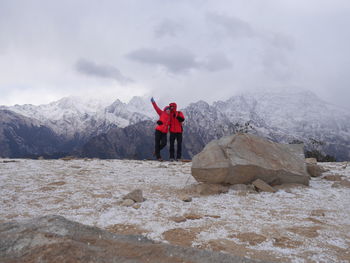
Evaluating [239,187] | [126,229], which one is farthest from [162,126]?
[126,229]

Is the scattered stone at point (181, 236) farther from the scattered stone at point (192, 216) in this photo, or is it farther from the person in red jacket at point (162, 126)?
the person in red jacket at point (162, 126)

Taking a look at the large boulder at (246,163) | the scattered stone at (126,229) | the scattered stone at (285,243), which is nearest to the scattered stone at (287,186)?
the large boulder at (246,163)

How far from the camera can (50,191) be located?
268 inches

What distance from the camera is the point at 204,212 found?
5.48 m

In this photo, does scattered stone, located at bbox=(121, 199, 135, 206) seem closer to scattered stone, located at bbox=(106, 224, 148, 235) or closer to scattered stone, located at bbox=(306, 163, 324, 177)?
scattered stone, located at bbox=(106, 224, 148, 235)

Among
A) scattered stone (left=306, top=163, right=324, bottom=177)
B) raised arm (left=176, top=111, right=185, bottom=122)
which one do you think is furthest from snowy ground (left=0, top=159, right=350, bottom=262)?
raised arm (left=176, top=111, right=185, bottom=122)

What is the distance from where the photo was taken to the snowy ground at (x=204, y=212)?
12.9 ft

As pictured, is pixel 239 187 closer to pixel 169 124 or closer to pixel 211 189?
pixel 211 189

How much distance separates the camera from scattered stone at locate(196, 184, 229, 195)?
7.17 meters

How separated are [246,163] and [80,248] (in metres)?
6.12

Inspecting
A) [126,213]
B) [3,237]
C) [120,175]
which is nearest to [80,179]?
[120,175]

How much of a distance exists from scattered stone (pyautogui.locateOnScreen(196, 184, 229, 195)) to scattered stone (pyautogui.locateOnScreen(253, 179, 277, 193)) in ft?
2.74

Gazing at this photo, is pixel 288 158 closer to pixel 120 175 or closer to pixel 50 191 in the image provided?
pixel 120 175

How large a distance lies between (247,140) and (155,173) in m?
3.46
